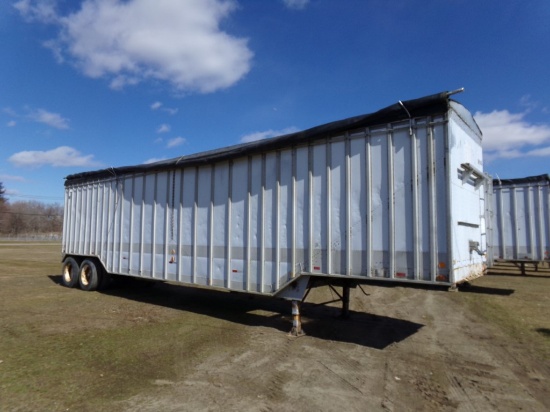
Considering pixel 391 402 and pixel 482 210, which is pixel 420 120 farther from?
pixel 391 402

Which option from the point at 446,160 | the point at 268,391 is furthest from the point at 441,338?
the point at 268,391

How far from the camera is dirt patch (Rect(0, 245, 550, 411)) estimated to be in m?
4.52

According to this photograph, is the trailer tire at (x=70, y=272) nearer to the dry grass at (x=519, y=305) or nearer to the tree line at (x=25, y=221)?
the dry grass at (x=519, y=305)

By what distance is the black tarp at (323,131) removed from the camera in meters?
5.87

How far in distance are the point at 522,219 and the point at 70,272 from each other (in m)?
15.0

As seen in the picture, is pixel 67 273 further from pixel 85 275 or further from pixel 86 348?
pixel 86 348

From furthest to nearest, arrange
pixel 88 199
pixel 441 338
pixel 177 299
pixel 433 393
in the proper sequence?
pixel 88 199
pixel 177 299
pixel 441 338
pixel 433 393

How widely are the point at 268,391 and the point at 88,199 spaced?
10351 millimetres

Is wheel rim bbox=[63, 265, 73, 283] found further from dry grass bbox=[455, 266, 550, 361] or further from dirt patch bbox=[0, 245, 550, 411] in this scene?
dry grass bbox=[455, 266, 550, 361]

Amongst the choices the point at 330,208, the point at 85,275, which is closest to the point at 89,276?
the point at 85,275

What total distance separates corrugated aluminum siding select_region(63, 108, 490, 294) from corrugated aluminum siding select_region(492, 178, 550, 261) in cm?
576

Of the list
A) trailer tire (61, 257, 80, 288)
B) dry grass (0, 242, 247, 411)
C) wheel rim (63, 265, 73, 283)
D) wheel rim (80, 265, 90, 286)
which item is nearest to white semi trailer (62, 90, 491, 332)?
dry grass (0, 242, 247, 411)

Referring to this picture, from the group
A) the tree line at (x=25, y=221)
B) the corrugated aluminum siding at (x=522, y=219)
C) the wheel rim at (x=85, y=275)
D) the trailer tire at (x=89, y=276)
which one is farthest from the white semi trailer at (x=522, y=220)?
the tree line at (x=25, y=221)

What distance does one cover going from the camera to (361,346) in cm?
672
